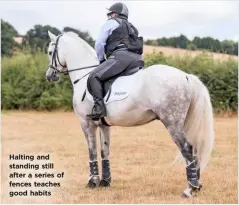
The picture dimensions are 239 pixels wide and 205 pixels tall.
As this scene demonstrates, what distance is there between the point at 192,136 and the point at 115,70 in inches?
53.4

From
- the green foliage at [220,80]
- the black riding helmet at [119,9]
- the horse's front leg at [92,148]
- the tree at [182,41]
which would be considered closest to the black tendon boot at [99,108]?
the horse's front leg at [92,148]

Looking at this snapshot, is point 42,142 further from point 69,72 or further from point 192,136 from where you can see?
point 192,136

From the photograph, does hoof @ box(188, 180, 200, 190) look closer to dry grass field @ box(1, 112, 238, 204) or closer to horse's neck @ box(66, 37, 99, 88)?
dry grass field @ box(1, 112, 238, 204)

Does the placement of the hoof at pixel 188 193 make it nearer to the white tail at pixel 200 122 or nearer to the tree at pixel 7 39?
the white tail at pixel 200 122

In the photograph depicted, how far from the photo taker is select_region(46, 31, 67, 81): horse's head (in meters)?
7.80

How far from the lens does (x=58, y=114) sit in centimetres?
2131

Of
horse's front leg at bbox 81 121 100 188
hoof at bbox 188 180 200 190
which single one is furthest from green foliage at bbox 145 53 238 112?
hoof at bbox 188 180 200 190

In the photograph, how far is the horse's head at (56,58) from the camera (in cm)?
780

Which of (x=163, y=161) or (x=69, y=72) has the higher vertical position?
(x=69, y=72)

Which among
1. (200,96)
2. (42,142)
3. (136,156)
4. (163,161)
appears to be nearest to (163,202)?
(200,96)

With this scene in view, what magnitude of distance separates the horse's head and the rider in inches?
37.5

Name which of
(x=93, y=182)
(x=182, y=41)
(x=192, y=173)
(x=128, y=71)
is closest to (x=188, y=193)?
(x=192, y=173)

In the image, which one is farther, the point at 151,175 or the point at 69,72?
the point at 151,175

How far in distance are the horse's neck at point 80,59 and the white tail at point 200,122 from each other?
1736mm
